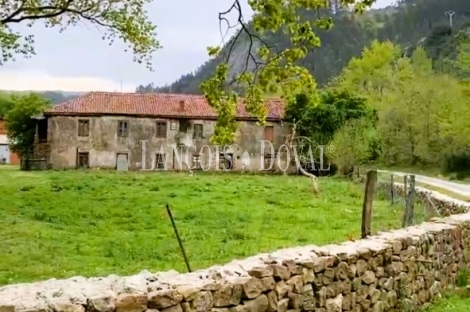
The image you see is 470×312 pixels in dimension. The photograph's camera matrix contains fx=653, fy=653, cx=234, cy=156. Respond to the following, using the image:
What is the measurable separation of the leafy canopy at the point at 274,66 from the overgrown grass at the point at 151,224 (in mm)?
3700

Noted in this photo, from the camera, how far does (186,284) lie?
5.00 m

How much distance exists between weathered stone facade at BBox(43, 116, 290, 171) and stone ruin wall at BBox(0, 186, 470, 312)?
41341mm

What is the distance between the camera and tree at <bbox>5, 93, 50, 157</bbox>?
182 feet

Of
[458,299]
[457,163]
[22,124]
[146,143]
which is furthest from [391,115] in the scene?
[458,299]

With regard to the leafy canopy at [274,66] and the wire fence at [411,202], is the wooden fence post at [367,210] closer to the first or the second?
the leafy canopy at [274,66]

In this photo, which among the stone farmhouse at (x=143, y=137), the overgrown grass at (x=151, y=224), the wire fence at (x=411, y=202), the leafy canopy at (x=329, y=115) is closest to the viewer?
the overgrown grass at (x=151, y=224)

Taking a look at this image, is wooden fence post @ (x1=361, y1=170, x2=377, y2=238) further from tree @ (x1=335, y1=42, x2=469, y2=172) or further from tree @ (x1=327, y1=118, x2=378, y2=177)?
tree @ (x1=335, y1=42, x2=469, y2=172)

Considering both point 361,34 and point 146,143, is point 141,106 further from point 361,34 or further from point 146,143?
point 361,34

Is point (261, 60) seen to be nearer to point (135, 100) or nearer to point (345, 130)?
point (345, 130)

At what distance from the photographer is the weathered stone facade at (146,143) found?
50.5 metres

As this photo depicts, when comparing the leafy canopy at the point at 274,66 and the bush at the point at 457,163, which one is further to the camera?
the bush at the point at 457,163

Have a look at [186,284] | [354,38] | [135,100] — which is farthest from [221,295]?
[354,38]

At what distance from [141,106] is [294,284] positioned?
48.0 meters

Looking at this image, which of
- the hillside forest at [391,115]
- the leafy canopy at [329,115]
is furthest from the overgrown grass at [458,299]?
the leafy canopy at [329,115]
